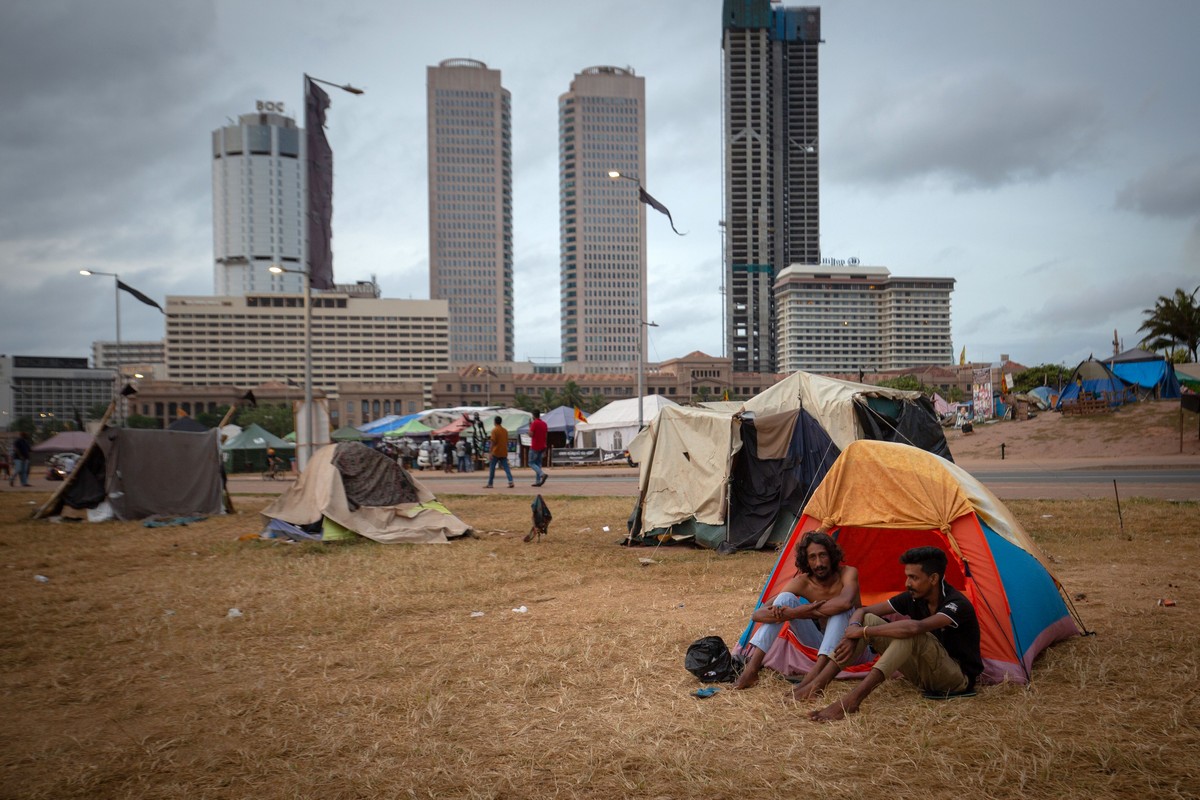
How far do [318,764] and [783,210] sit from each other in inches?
7297

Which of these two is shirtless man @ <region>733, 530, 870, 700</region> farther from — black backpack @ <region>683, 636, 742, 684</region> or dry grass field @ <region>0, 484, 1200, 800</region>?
dry grass field @ <region>0, 484, 1200, 800</region>

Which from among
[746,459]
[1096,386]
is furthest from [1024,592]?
[1096,386]

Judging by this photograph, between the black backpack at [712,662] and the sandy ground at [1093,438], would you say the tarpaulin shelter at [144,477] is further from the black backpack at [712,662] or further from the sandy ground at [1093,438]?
the sandy ground at [1093,438]

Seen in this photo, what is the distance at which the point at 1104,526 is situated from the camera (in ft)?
40.8

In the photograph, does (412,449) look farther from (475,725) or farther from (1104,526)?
(475,725)

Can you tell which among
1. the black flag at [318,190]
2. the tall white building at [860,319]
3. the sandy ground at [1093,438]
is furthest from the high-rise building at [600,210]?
the black flag at [318,190]

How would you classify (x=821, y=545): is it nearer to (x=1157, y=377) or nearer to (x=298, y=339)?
(x=1157, y=377)

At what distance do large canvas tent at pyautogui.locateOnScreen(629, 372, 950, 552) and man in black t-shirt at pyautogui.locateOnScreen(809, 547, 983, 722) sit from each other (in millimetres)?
6371

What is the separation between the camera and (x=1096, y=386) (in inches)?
1702

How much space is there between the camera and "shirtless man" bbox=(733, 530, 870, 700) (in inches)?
209

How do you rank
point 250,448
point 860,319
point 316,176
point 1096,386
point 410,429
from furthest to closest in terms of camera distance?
point 860,319
point 250,448
point 410,429
point 1096,386
point 316,176

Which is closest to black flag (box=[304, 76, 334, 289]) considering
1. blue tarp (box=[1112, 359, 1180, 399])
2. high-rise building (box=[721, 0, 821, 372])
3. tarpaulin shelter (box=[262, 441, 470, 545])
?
tarpaulin shelter (box=[262, 441, 470, 545])

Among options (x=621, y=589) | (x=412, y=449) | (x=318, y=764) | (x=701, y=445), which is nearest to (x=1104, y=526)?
(x=701, y=445)

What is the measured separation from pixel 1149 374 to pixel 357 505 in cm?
4251
